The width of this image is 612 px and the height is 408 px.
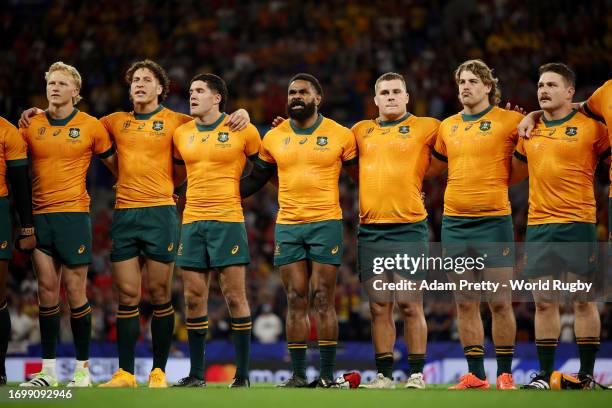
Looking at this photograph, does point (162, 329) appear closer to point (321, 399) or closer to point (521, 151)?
point (321, 399)

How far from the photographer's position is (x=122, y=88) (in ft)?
64.6

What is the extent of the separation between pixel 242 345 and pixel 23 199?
222cm

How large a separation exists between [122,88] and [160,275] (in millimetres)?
11541

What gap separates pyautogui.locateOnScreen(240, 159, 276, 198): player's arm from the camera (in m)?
8.82

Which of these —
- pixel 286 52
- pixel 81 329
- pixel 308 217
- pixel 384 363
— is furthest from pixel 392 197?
pixel 286 52

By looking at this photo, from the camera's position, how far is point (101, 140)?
29.2ft

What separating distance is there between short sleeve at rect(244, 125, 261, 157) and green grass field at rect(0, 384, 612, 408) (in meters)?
2.19

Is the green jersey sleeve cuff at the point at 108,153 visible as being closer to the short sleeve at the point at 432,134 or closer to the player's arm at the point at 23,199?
the player's arm at the point at 23,199

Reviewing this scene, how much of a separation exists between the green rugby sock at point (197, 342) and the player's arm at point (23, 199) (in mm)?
1522

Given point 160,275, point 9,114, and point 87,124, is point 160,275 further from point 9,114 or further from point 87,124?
point 9,114

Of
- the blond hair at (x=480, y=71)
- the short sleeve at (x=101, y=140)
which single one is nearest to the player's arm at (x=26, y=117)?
the short sleeve at (x=101, y=140)

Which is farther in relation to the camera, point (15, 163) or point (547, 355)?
point (15, 163)

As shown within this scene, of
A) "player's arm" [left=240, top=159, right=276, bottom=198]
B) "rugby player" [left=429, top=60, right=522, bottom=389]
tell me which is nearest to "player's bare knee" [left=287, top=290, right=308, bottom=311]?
"player's arm" [left=240, top=159, right=276, bottom=198]

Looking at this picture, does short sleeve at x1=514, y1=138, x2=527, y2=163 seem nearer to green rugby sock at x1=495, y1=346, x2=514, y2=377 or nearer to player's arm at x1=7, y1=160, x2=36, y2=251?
green rugby sock at x1=495, y1=346, x2=514, y2=377
